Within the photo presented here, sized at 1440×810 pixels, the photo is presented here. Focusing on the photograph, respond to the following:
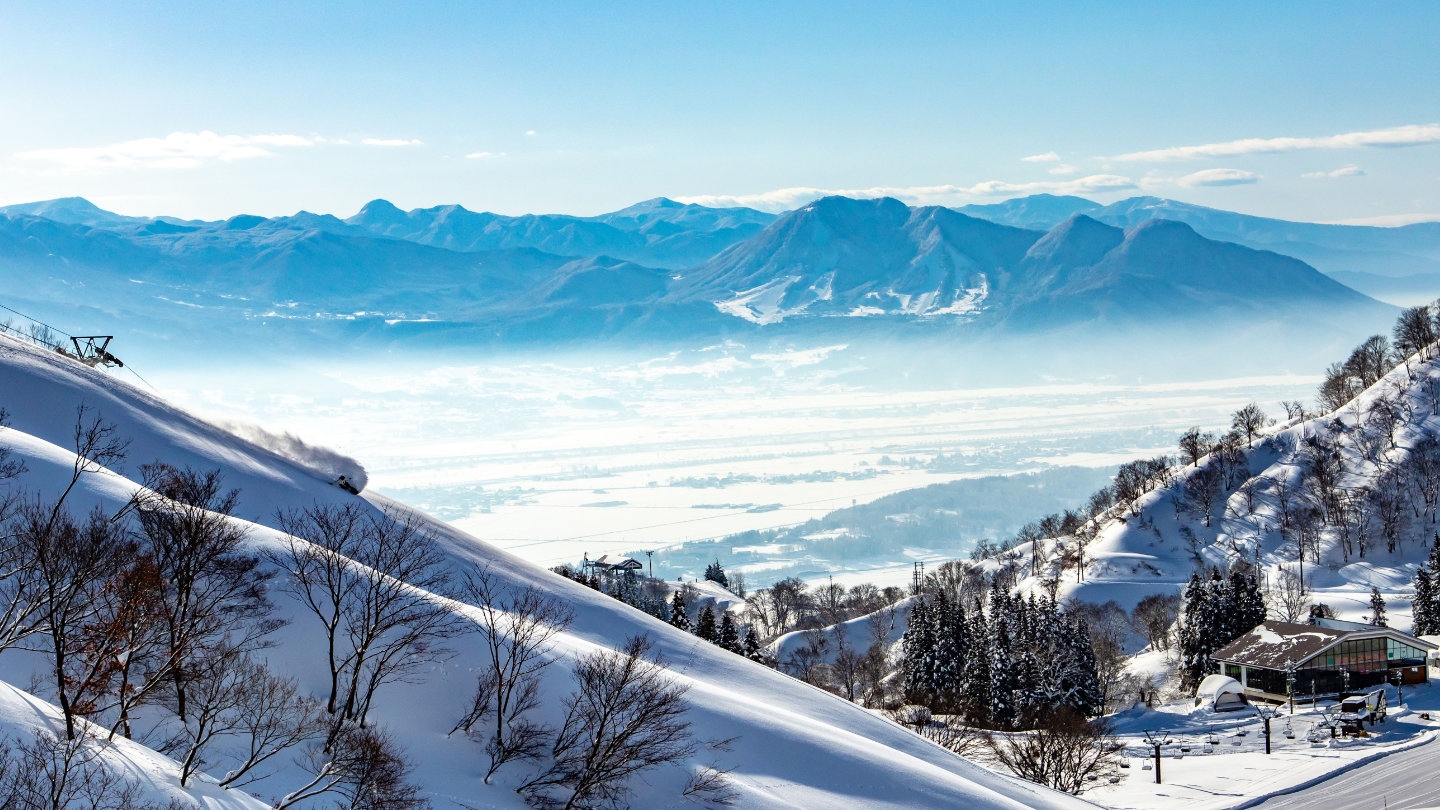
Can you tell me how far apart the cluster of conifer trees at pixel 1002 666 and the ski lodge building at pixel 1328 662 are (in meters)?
10.8

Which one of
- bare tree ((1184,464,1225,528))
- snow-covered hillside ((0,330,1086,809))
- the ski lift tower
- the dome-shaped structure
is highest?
the ski lift tower

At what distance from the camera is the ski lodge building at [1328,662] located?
7019cm

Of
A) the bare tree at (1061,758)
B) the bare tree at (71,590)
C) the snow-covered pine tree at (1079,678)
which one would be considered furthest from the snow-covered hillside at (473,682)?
the snow-covered pine tree at (1079,678)

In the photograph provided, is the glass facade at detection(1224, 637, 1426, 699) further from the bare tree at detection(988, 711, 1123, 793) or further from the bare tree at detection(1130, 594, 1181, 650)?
the bare tree at detection(1130, 594, 1181, 650)

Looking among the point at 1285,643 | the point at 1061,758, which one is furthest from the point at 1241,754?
the point at 1285,643

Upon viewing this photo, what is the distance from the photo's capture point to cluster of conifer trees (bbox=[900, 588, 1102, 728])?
226 feet

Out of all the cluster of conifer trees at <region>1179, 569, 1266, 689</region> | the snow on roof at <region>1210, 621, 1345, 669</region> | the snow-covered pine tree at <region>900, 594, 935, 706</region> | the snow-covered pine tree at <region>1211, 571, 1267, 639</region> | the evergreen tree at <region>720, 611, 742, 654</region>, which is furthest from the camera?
the snow-covered pine tree at <region>1211, 571, 1267, 639</region>

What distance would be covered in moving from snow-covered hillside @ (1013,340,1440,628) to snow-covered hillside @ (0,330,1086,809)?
3332 inches

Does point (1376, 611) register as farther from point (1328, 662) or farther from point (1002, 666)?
point (1002, 666)

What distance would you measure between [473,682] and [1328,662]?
61359 mm

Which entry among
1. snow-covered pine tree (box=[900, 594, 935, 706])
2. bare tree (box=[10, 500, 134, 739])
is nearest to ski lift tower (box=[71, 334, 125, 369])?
bare tree (box=[10, 500, 134, 739])

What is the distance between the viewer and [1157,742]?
192 feet

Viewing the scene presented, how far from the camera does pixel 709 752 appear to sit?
1346 inches

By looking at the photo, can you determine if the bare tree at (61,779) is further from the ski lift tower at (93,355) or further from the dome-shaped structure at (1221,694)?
the dome-shaped structure at (1221,694)
